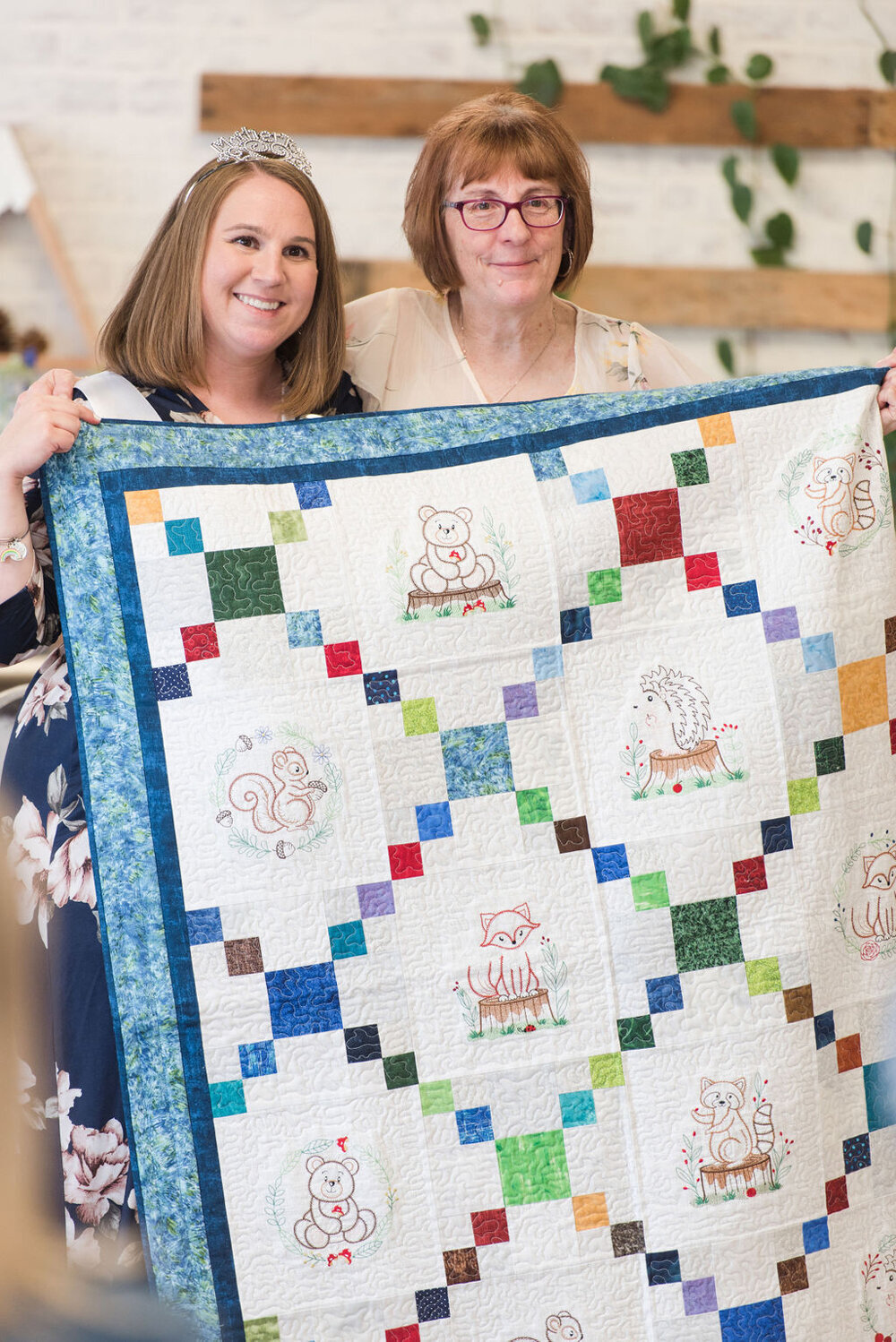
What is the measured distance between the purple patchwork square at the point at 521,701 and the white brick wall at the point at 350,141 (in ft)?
7.19

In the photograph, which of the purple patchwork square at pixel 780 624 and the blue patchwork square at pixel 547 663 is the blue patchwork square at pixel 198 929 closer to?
the blue patchwork square at pixel 547 663

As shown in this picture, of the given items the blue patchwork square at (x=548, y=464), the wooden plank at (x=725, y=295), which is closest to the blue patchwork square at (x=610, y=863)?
the blue patchwork square at (x=548, y=464)

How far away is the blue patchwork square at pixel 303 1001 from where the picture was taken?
1332mm

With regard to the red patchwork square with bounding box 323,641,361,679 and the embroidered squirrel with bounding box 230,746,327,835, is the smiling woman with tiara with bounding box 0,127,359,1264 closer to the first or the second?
the embroidered squirrel with bounding box 230,746,327,835

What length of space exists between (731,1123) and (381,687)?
638mm

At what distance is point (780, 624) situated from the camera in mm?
1459

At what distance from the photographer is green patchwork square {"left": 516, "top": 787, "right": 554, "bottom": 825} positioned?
54.8 inches

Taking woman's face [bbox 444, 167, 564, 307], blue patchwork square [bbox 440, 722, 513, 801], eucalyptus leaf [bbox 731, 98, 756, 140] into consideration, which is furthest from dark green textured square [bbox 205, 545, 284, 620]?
eucalyptus leaf [bbox 731, 98, 756, 140]

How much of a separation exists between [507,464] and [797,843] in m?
0.57

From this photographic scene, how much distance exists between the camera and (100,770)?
4.37 ft

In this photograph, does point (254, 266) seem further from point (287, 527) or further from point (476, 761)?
point (476, 761)

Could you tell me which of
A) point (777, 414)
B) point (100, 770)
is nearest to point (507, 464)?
point (777, 414)

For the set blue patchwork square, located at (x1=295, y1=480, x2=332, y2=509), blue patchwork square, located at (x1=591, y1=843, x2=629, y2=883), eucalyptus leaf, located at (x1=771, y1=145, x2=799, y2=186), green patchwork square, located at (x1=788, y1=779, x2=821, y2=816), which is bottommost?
blue patchwork square, located at (x1=591, y1=843, x2=629, y2=883)

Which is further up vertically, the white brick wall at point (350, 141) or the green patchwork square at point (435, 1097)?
the white brick wall at point (350, 141)
